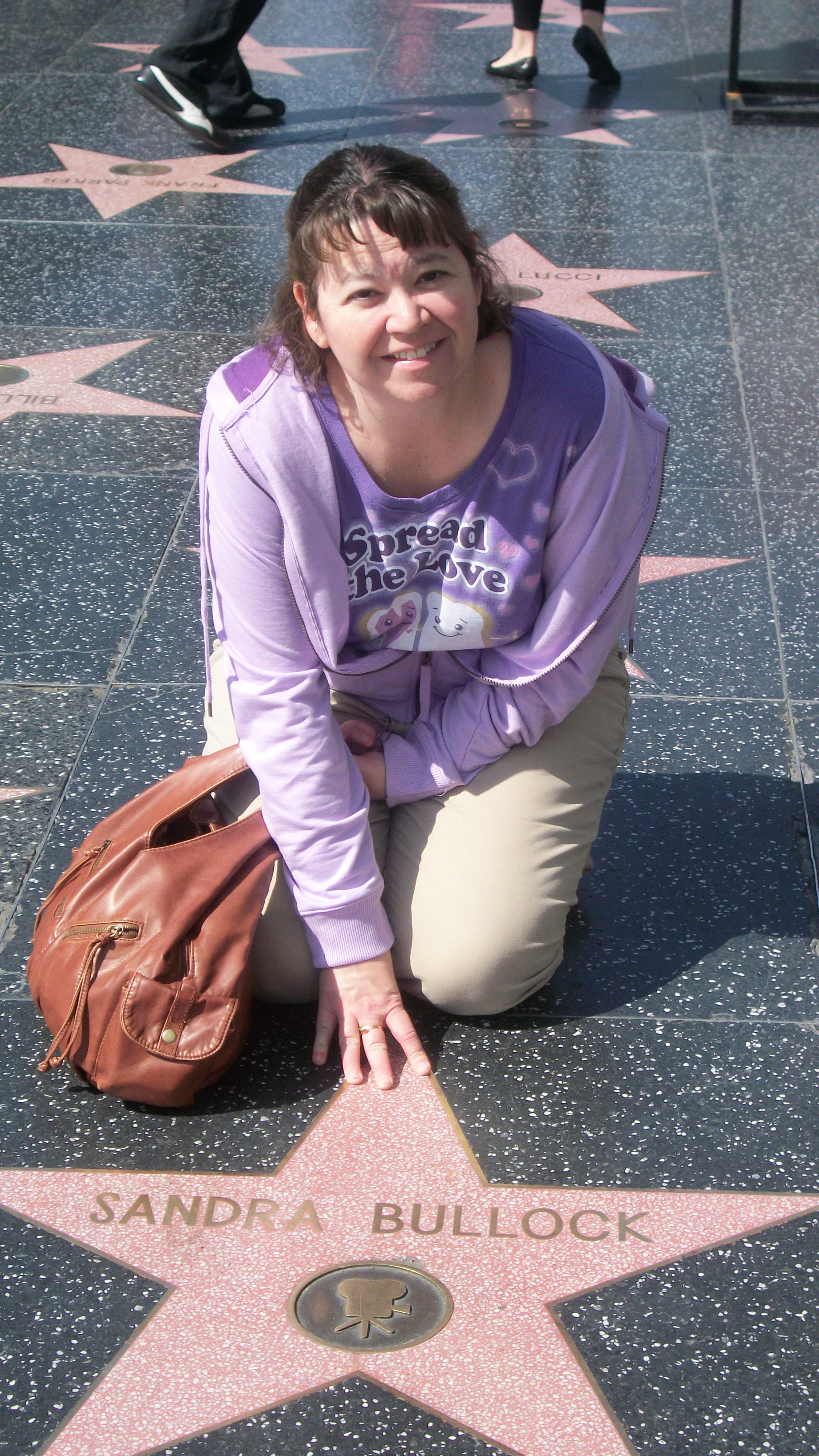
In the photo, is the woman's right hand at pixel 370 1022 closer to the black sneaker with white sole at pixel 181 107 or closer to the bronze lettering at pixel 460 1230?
the bronze lettering at pixel 460 1230

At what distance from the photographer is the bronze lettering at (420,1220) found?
6.23 feet

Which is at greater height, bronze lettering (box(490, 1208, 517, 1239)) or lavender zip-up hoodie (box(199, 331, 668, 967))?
lavender zip-up hoodie (box(199, 331, 668, 967))

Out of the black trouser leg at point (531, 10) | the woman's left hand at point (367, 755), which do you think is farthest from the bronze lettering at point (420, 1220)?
the black trouser leg at point (531, 10)

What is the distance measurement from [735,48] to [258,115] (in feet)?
6.67

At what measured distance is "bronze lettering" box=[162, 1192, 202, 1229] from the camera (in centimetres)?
192

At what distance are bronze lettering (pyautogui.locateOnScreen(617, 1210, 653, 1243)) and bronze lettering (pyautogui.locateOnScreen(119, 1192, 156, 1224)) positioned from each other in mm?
581

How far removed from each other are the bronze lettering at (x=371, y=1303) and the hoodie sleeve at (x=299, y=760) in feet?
1.50

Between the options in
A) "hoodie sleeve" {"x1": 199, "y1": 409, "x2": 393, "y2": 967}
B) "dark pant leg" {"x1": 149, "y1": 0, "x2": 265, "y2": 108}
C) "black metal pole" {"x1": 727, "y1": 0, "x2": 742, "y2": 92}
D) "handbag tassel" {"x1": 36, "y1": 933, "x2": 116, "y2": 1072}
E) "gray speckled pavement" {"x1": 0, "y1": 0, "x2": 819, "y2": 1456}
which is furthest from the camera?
"black metal pole" {"x1": 727, "y1": 0, "x2": 742, "y2": 92}

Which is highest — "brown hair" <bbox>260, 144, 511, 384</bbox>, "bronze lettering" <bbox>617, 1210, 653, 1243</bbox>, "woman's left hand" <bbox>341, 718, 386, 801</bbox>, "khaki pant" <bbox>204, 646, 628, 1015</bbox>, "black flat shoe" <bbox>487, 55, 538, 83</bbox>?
"brown hair" <bbox>260, 144, 511, 384</bbox>

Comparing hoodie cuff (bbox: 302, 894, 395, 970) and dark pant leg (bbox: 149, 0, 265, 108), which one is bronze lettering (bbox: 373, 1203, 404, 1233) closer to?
hoodie cuff (bbox: 302, 894, 395, 970)

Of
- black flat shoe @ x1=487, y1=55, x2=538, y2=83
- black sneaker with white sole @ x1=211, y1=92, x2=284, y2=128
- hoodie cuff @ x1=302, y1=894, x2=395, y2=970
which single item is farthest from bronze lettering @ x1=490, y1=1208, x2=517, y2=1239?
black flat shoe @ x1=487, y1=55, x2=538, y2=83

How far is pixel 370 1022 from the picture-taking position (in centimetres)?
215

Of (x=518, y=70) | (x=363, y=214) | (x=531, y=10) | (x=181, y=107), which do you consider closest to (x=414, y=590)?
(x=363, y=214)

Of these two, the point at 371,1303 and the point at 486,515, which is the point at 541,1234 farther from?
the point at 486,515
